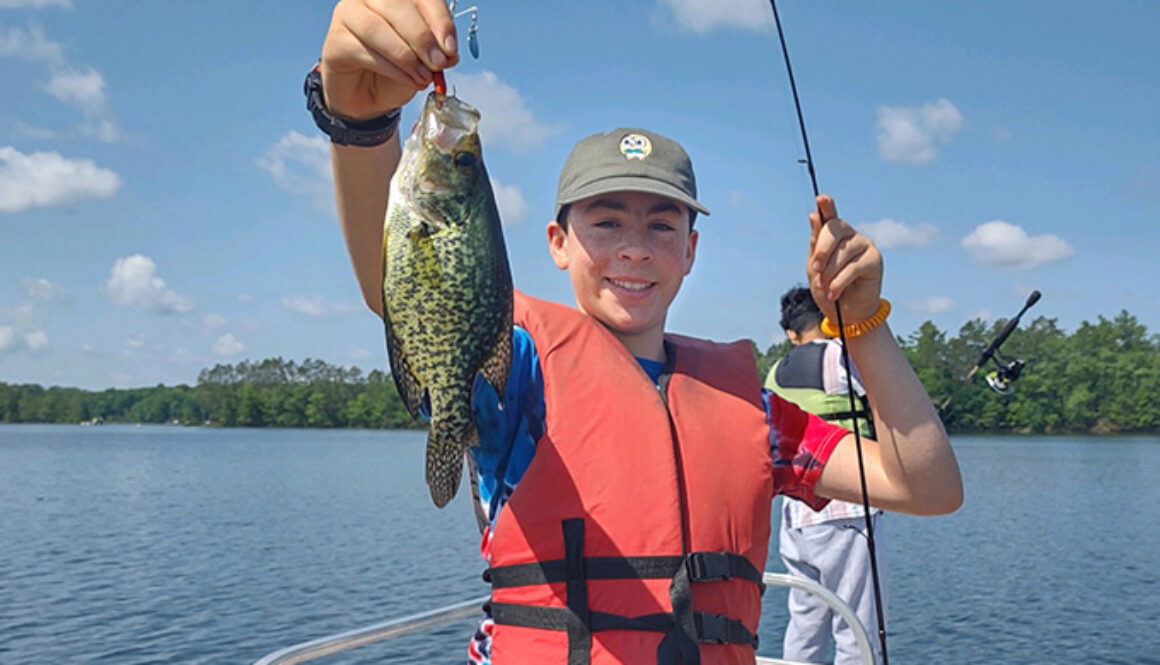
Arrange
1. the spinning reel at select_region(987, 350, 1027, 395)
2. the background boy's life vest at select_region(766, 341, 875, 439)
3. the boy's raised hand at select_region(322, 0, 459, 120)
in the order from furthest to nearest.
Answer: the spinning reel at select_region(987, 350, 1027, 395), the background boy's life vest at select_region(766, 341, 875, 439), the boy's raised hand at select_region(322, 0, 459, 120)

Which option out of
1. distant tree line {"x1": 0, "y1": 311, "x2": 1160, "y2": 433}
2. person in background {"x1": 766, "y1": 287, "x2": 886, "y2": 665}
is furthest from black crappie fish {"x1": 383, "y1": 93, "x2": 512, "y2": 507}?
distant tree line {"x1": 0, "y1": 311, "x2": 1160, "y2": 433}

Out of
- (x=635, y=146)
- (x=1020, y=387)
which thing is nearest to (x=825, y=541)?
(x=635, y=146)

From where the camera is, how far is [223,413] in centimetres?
12888

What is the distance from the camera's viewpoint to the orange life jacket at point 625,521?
2.29 m

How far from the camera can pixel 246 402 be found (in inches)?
4688

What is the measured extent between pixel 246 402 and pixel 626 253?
407 ft

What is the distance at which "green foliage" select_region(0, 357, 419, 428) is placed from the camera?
103875 millimetres

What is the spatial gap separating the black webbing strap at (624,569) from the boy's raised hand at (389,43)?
114cm

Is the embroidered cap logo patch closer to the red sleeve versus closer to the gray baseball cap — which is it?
the gray baseball cap

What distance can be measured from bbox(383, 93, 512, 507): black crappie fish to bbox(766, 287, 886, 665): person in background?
371cm

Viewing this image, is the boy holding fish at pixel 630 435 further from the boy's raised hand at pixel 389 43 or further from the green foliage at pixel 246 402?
the green foliage at pixel 246 402

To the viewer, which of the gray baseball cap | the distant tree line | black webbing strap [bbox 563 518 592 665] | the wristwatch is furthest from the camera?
the distant tree line

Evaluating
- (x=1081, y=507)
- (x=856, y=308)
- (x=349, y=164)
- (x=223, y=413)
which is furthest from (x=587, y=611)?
(x=223, y=413)

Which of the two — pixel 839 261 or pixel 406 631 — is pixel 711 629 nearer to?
pixel 839 261
